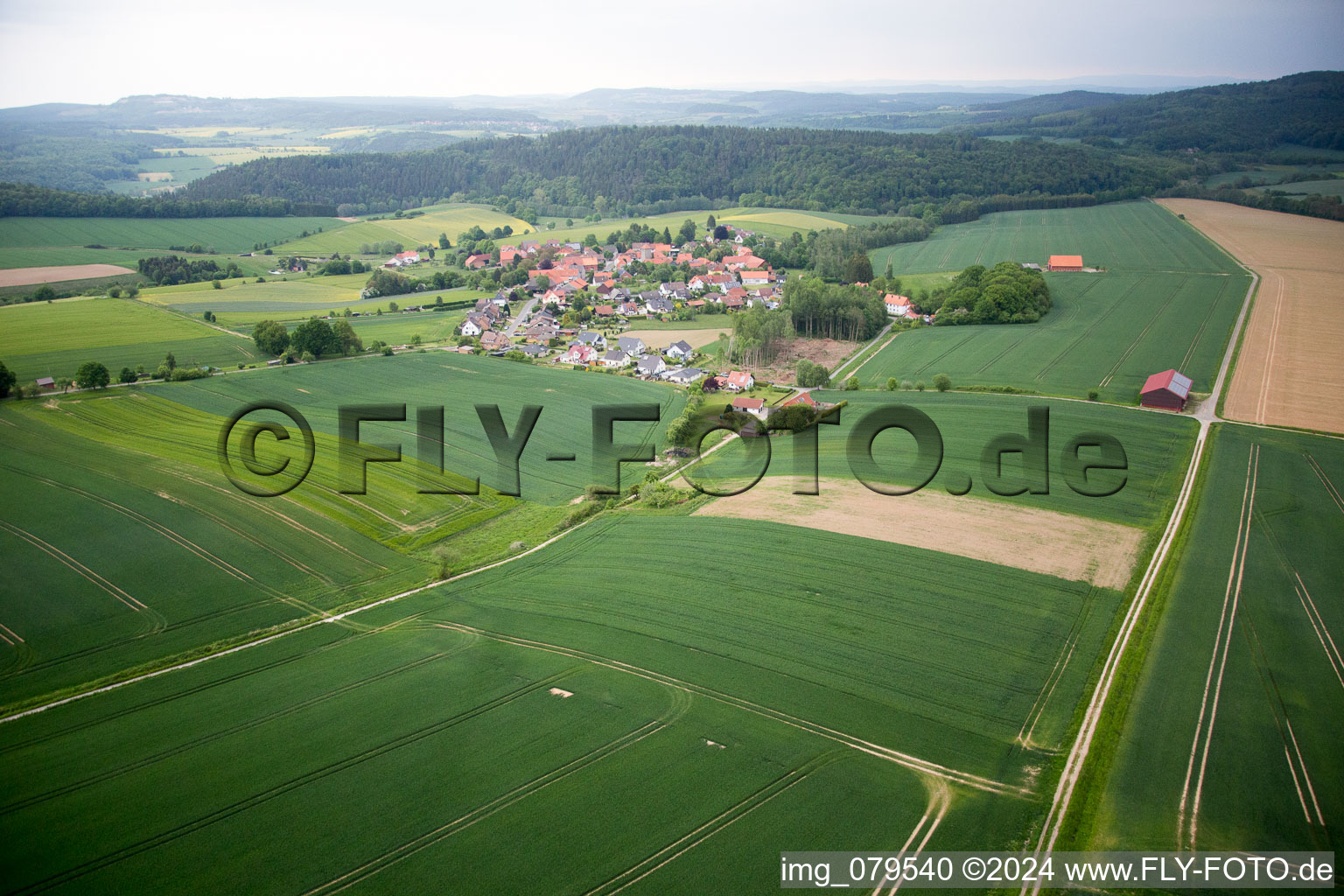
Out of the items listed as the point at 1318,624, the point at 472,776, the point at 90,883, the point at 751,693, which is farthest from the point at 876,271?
the point at 90,883

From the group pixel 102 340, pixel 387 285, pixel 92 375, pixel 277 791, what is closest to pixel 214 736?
pixel 277 791

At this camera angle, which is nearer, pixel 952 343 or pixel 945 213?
pixel 952 343

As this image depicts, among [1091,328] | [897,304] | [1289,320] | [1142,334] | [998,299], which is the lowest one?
[1142,334]

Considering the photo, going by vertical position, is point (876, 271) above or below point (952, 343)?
above

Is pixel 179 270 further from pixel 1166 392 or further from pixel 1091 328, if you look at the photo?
pixel 1166 392

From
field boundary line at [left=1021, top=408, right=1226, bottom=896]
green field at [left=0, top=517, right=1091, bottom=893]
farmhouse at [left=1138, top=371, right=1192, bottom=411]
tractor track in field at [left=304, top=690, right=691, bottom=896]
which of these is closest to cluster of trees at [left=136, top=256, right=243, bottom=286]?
green field at [left=0, top=517, right=1091, bottom=893]

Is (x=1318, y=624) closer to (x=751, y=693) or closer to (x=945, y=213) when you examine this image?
(x=751, y=693)
